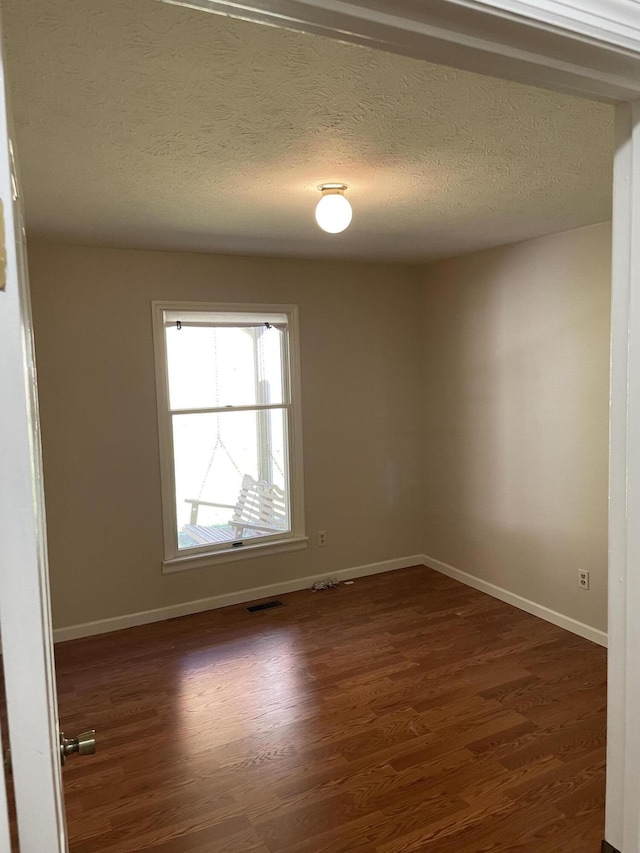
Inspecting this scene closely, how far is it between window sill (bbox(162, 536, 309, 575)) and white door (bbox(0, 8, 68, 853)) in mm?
3598

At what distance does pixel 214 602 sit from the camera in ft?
14.2

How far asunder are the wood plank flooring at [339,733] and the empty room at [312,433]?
0.02 meters

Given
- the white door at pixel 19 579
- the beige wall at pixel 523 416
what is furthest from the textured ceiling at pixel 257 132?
the white door at pixel 19 579

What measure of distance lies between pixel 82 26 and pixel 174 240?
2397mm

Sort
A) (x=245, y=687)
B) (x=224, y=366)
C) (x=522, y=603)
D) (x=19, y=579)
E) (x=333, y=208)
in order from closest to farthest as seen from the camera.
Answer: (x=19, y=579), (x=333, y=208), (x=245, y=687), (x=522, y=603), (x=224, y=366)

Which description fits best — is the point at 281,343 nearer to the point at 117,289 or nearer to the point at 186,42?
the point at 117,289

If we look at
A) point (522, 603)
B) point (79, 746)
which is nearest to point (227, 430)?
point (522, 603)

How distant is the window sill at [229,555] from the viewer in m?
4.18

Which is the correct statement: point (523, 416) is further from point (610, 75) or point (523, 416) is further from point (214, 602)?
point (610, 75)

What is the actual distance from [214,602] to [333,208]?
2895mm

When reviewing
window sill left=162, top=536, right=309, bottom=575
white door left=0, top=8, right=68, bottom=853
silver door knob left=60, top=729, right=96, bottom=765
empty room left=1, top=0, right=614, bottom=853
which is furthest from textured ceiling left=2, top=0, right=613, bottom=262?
window sill left=162, top=536, right=309, bottom=575

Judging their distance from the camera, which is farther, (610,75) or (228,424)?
(228,424)

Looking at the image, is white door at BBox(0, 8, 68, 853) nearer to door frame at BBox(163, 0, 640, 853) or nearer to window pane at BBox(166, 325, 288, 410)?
door frame at BBox(163, 0, 640, 853)

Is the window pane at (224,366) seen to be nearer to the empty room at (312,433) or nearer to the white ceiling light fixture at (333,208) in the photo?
the empty room at (312,433)
